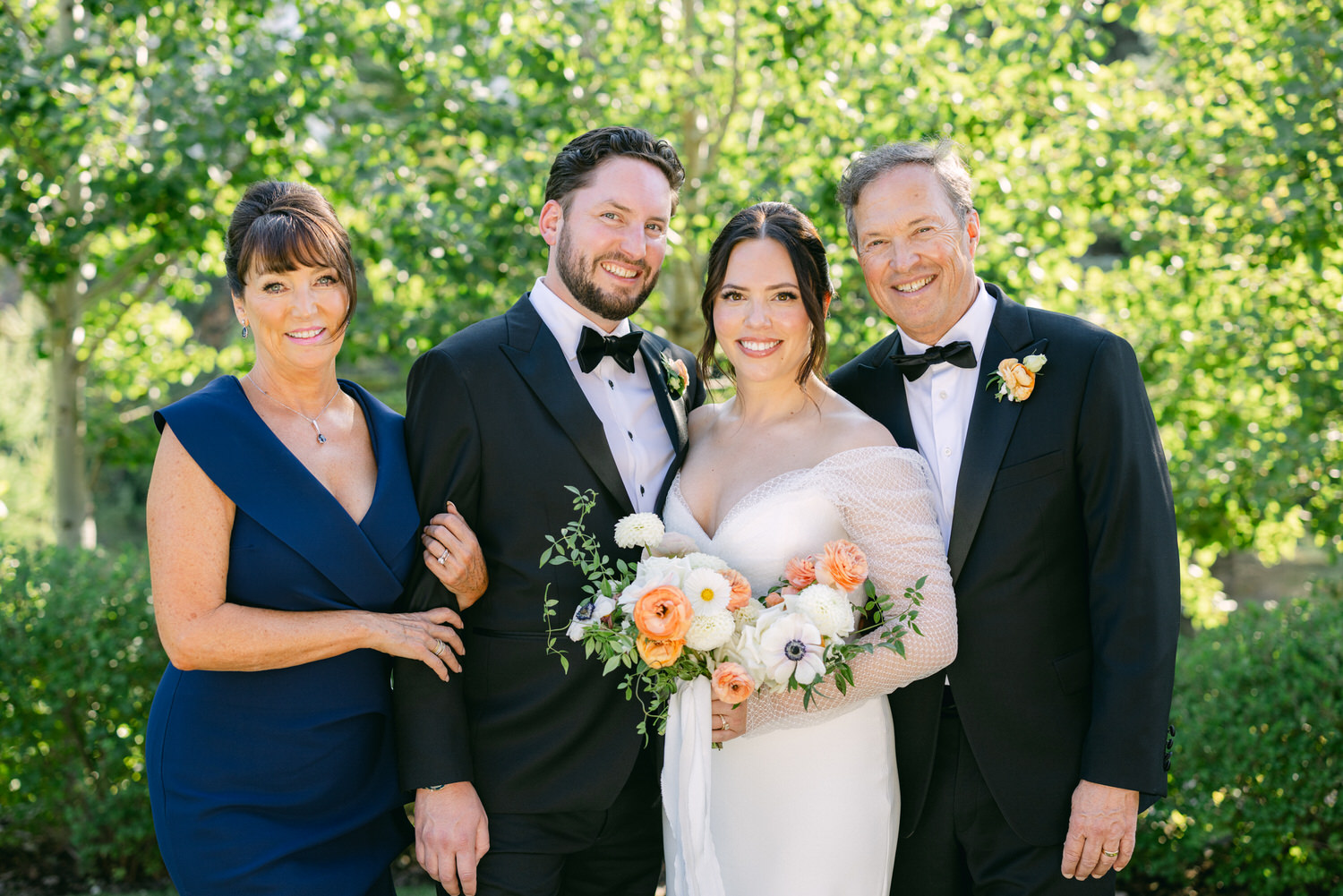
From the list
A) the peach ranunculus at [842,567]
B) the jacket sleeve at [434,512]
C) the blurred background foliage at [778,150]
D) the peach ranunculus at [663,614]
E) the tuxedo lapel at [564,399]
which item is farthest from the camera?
the blurred background foliage at [778,150]

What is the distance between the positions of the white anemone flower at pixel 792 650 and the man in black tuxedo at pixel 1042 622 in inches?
24.9

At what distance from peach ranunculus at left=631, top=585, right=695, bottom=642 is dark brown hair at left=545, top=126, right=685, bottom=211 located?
1.57 meters

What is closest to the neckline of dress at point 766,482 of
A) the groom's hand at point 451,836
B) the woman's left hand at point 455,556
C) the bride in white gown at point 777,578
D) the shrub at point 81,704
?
the bride in white gown at point 777,578

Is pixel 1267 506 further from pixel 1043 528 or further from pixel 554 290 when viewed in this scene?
pixel 554 290

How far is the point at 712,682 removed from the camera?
2.64 m

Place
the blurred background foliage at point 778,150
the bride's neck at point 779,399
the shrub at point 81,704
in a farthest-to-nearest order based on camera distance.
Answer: the blurred background foliage at point 778,150 < the shrub at point 81,704 < the bride's neck at point 779,399

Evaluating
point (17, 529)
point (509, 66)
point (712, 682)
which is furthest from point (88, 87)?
point (17, 529)

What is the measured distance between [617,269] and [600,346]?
0.29 meters

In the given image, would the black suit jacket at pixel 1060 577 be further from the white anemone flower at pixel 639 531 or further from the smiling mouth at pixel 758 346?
the white anemone flower at pixel 639 531

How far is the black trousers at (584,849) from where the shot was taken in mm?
3021

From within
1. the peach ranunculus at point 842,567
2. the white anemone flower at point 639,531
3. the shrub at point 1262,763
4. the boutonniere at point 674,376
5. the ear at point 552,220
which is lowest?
the shrub at point 1262,763

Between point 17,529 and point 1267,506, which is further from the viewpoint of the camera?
point 17,529

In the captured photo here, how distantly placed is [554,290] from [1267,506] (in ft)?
16.7

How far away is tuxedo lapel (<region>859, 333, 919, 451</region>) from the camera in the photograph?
11.0 ft
